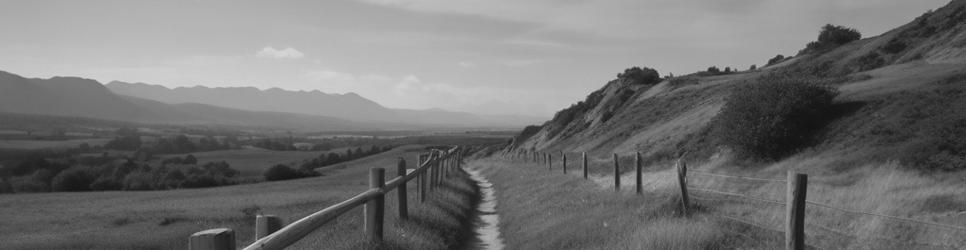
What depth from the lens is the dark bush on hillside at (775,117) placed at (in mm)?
23031

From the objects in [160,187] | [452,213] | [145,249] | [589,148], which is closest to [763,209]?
[452,213]

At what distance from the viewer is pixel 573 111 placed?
2965 inches

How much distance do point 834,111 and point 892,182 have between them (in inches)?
446

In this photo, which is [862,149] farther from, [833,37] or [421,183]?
[833,37]

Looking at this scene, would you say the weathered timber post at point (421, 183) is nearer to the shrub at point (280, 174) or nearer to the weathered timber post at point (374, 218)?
the weathered timber post at point (374, 218)

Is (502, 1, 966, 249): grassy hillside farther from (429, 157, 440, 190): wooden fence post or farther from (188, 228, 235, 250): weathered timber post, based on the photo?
(188, 228, 235, 250): weathered timber post

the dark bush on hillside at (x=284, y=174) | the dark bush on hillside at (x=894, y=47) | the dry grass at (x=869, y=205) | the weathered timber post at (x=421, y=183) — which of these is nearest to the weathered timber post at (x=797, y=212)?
the dry grass at (x=869, y=205)

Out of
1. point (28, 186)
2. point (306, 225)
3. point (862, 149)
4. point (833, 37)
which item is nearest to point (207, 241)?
point (306, 225)

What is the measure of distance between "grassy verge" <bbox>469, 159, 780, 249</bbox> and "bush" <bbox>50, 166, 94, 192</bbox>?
176ft

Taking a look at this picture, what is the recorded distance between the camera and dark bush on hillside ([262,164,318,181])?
205ft

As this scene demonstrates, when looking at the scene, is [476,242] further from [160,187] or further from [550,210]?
[160,187]

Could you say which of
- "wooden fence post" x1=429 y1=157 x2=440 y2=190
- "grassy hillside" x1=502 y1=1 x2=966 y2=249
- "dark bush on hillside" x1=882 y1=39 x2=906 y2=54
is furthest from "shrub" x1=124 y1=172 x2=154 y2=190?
"dark bush on hillside" x1=882 y1=39 x2=906 y2=54

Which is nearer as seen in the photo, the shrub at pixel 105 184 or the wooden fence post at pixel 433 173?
the wooden fence post at pixel 433 173

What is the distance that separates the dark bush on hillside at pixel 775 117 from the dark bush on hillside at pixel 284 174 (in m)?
47.1
